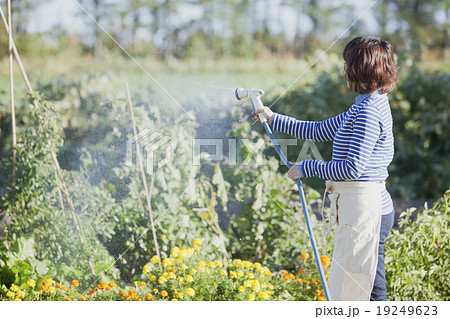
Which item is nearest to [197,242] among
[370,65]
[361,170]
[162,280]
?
[162,280]

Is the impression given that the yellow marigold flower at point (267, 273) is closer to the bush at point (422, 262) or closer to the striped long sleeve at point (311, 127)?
the bush at point (422, 262)

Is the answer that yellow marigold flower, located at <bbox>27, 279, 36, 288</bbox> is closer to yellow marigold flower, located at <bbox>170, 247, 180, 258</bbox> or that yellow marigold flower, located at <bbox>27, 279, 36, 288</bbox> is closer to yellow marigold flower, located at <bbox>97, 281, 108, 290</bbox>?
yellow marigold flower, located at <bbox>97, 281, 108, 290</bbox>

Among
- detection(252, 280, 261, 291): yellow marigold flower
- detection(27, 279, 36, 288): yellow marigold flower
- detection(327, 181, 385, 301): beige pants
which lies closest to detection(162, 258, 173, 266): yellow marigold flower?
detection(252, 280, 261, 291): yellow marigold flower

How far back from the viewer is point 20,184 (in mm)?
2289

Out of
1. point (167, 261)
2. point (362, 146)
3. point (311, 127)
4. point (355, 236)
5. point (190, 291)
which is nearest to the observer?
point (362, 146)

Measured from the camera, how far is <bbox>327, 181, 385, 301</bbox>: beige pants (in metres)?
1.70

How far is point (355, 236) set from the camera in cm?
173

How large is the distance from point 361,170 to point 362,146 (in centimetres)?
8

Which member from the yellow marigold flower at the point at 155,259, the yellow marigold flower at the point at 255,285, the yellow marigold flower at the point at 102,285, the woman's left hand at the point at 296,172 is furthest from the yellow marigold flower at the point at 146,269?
the woman's left hand at the point at 296,172

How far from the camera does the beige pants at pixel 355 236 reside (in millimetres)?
1703

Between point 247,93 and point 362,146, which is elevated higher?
point 247,93

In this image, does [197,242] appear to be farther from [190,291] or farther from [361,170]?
[361,170]
